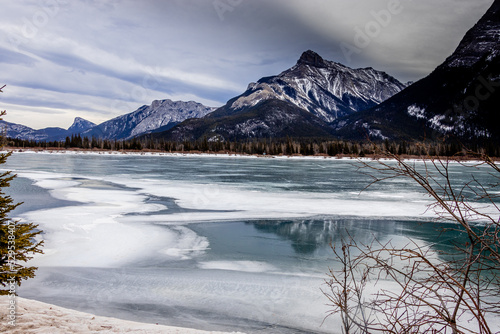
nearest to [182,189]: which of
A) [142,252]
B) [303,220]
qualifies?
[303,220]

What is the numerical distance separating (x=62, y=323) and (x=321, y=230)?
377 inches

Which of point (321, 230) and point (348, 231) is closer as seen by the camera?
point (348, 231)

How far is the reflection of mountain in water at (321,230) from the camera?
35.6ft

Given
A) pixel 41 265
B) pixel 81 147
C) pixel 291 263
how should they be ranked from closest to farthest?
pixel 41 265, pixel 291 263, pixel 81 147

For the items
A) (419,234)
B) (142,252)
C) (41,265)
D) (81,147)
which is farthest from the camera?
(81,147)

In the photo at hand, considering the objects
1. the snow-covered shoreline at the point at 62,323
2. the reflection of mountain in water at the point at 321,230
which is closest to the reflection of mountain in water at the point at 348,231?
the reflection of mountain in water at the point at 321,230

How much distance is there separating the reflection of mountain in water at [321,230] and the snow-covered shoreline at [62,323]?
577 cm

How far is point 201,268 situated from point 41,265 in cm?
438

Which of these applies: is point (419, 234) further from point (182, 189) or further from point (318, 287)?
Answer: point (182, 189)

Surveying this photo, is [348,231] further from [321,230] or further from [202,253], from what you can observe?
[202,253]

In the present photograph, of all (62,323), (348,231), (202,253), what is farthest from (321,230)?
(62,323)

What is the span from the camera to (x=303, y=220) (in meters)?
14.1

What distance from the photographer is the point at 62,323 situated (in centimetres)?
512

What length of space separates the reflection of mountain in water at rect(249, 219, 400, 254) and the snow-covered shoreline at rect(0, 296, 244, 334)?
18.9 ft
